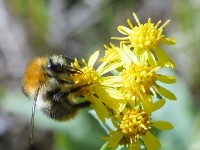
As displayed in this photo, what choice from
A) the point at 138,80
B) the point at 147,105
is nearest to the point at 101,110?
the point at 147,105

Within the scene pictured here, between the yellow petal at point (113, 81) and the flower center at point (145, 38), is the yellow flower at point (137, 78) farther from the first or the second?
the flower center at point (145, 38)

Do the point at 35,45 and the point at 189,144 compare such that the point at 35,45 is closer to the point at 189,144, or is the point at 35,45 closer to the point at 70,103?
the point at 189,144

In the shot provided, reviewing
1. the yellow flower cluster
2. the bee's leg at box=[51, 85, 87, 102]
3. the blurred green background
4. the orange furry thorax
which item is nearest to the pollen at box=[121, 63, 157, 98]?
the yellow flower cluster

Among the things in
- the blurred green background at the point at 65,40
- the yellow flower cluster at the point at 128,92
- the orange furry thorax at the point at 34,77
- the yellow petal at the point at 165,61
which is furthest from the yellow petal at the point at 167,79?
the blurred green background at the point at 65,40

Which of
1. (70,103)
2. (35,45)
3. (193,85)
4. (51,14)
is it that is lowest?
(70,103)

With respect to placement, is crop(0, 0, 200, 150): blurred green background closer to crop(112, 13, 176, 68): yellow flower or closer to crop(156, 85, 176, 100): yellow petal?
crop(112, 13, 176, 68): yellow flower

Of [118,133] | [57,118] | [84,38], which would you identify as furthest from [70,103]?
[84,38]
